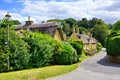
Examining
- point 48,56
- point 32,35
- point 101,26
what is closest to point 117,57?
point 48,56

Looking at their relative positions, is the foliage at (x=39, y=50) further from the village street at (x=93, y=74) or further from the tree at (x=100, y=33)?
the tree at (x=100, y=33)

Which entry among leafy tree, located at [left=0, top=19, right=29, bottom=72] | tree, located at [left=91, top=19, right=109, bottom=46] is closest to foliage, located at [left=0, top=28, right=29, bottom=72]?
leafy tree, located at [left=0, top=19, right=29, bottom=72]

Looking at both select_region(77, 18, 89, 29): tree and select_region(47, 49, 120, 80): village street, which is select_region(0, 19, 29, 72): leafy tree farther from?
select_region(77, 18, 89, 29): tree

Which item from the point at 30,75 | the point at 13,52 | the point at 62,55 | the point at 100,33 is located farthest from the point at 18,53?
the point at 100,33

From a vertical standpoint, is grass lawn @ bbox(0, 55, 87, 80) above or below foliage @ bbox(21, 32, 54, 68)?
below

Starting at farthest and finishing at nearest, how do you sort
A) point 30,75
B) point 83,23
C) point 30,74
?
point 83,23 < point 30,74 < point 30,75

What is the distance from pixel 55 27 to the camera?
41.0 metres

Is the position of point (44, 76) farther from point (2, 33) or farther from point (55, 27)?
point (55, 27)

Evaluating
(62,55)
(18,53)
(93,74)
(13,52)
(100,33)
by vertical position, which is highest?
(100,33)

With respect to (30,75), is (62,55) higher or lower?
higher

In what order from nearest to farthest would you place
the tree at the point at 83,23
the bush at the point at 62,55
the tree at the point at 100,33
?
the bush at the point at 62,55
the tree at the point at 100,33
the tree at the point at 83,23

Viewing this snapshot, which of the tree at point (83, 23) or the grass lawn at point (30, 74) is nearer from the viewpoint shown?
the grass lawn at point (30, 74)

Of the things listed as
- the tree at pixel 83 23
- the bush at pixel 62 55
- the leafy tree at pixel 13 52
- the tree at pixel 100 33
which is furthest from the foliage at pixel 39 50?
the tree at pixel 83 23

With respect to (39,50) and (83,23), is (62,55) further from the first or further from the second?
(83,23)
